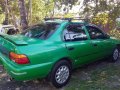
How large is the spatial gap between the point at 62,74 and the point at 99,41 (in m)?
1.85

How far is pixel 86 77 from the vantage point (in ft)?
20.3

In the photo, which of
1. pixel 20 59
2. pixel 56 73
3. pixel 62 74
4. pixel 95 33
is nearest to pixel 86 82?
pixel 62 74

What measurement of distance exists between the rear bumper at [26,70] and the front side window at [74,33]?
3.19 feet

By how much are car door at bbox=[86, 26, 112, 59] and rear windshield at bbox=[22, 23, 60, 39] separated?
1196 mm

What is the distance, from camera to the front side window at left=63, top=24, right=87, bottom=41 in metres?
5.65

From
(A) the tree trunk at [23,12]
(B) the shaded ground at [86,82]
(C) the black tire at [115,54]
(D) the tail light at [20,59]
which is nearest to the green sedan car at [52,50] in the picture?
(D) the tail light at [20,59]

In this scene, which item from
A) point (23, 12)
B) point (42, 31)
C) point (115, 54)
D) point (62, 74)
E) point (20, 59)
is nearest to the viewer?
point (20, 59)

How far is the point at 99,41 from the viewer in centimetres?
668

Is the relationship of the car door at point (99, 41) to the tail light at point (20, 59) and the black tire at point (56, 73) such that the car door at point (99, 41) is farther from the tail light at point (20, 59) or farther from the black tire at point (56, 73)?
the tail light at point (20, 59)

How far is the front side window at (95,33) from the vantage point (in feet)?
21.3

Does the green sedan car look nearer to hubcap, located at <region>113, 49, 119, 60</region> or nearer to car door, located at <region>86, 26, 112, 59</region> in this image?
car door, located at <region>86, 26, 112, 59</region>

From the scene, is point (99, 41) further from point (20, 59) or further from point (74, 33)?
point (20, 59)

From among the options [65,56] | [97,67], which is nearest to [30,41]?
[65,56]

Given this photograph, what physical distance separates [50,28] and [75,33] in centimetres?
69
